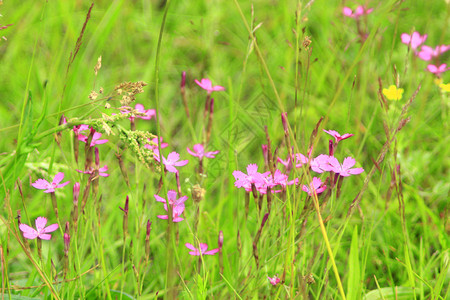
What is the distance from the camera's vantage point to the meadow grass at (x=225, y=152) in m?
0.91

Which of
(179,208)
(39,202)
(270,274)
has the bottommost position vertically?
(39,202)

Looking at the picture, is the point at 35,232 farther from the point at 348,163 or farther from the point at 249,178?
the point at 348,163

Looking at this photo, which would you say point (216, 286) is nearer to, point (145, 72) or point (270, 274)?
point (270, 274)

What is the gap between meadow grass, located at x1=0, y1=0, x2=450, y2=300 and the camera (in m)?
0.91

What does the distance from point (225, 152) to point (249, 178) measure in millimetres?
521

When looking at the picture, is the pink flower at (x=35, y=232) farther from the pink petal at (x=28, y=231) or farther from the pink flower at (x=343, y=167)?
the pink flower at (x=343, y=167)

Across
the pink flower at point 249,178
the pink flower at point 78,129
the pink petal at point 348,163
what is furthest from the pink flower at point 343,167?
the pink flower at point 78,129

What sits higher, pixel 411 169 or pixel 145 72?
pixel 145 72

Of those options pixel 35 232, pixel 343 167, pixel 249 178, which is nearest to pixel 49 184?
pixel 35 232

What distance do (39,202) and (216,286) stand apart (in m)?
0.72

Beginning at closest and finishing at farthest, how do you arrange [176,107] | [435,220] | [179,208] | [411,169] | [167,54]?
[179,208]
[435,220]
[411,169]
[176,107]
[167,54]

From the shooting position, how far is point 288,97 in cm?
216

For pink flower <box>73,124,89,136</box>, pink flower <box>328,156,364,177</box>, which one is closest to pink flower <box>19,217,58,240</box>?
pink flower <box>73,124,89,136</box>

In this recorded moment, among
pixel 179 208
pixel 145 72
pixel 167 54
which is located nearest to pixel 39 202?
pixel 179 208
